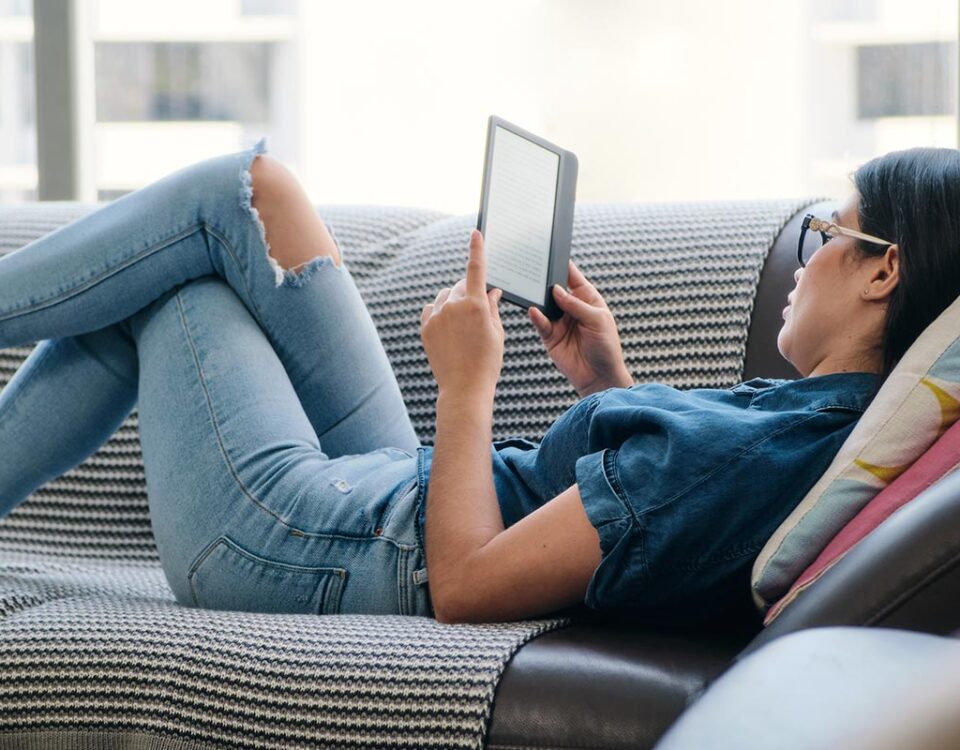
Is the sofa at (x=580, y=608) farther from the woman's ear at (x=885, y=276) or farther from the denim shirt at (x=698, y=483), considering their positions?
the woman's ear at (x=885, y=276)

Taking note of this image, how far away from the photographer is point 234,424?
1.24 metres

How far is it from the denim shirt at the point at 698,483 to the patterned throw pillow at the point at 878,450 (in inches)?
1.2

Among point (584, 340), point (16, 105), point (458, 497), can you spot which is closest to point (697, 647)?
point (458, 497)

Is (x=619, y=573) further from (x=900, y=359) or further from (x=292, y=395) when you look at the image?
(x=292, y=395)

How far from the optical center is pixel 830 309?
111cm

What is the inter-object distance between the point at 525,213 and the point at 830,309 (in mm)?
356

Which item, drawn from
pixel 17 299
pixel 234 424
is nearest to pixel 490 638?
pixel 234 424

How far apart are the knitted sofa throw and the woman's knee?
0.33 m

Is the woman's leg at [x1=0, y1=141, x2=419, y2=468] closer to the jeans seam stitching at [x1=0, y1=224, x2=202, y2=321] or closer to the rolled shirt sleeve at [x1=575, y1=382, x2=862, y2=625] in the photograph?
the jeans seam stitching at [x1=0, y1=224, x2=202, y2=321]

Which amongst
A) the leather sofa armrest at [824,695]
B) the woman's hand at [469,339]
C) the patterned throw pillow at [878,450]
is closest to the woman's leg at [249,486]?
the woman's hand at [469,339]

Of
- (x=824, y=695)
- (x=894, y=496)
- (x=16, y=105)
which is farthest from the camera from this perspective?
(x=16, y=105)

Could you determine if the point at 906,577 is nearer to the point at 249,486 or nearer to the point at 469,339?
the point at 469,339

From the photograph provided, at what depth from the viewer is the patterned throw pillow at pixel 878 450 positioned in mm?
936

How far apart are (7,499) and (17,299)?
24 centimetres
